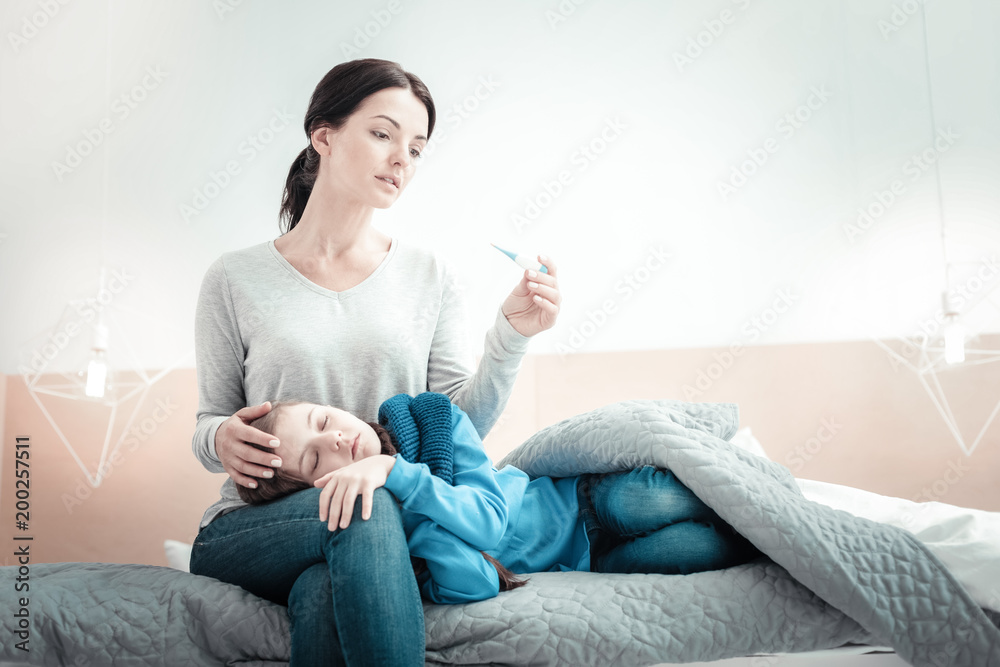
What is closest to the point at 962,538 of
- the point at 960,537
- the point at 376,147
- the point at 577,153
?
the point at 960,537

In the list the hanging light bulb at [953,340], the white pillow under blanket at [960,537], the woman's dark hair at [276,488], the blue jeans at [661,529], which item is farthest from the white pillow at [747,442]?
the woman's dark hair at [276,488]

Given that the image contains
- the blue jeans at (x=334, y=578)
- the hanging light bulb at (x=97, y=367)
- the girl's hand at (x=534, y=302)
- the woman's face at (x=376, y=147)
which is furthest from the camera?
the hanging light bulb at (x=97, y=367)

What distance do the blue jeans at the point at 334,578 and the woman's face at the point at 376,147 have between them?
0.64 m

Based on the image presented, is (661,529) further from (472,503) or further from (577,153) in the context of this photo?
(577,153)

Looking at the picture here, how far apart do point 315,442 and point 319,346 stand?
34 cm

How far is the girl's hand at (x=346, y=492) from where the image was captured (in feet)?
2.89

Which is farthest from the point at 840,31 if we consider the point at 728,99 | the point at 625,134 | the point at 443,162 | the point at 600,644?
the point at 600,644

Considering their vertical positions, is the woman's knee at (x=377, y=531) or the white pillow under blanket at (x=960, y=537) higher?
the woman's knee at (x=377, y=531)

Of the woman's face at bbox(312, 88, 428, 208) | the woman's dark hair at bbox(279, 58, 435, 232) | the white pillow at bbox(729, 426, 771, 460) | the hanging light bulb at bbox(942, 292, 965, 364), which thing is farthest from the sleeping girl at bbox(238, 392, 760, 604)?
the hanging light bulb at bbox(942, 292, 965, 364)

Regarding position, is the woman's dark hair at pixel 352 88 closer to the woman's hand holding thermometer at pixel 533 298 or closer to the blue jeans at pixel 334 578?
the woman's hand holding thermometer at pixel 533 298

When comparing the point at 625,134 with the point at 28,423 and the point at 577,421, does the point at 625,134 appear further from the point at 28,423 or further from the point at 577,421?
the point at 28,423

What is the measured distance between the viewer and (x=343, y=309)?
1.37 metres

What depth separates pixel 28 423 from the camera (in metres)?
2.07

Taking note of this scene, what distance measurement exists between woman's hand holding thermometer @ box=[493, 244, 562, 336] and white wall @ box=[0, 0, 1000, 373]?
3.09 ft
